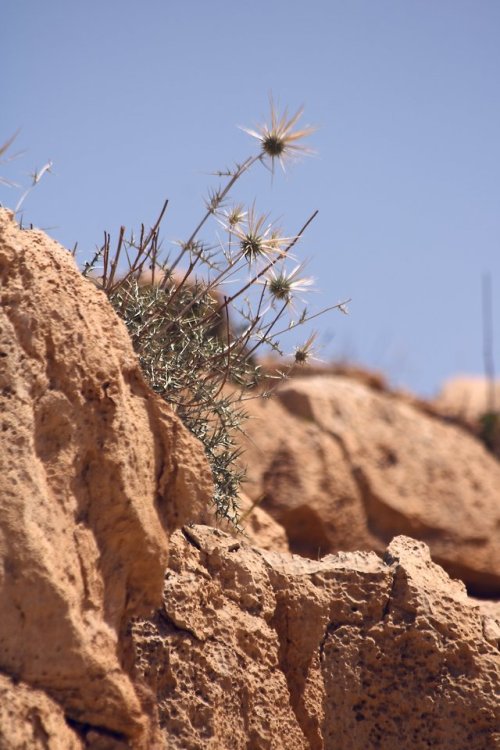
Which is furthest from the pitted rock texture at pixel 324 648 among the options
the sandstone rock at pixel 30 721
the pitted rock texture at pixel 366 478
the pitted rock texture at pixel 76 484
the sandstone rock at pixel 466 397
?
the sandstone rock at pixel 466 397

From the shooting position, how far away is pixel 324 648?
4.00 metres

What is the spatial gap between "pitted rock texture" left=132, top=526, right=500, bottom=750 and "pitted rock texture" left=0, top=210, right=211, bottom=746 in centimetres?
47

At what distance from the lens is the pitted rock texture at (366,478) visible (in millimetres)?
10797

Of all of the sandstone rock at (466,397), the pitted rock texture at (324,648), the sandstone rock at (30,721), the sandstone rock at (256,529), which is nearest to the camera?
the sandstone rock at (30,721)

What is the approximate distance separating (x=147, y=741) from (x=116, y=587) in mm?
393

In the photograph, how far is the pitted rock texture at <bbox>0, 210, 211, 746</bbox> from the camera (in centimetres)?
275

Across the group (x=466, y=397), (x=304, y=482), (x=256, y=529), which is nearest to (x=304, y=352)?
(x=256, y=529)

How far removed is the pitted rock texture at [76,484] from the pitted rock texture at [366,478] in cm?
676

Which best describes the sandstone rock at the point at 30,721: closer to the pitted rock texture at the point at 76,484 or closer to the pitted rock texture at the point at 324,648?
the pitted rock texture at the point at 76,484

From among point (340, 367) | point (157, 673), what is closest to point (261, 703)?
point (157, 673)

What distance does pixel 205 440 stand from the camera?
442cm

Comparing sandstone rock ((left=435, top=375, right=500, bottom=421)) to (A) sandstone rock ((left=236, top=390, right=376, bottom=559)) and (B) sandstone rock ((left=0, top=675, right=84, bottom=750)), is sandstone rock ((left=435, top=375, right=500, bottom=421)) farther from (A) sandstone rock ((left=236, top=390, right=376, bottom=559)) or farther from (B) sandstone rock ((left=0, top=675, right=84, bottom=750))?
(B) sandstone rock ((left=0, top=675, right=84, bottom=750))

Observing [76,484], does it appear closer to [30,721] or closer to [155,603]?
[155,603]

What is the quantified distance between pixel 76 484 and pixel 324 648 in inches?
54.4
